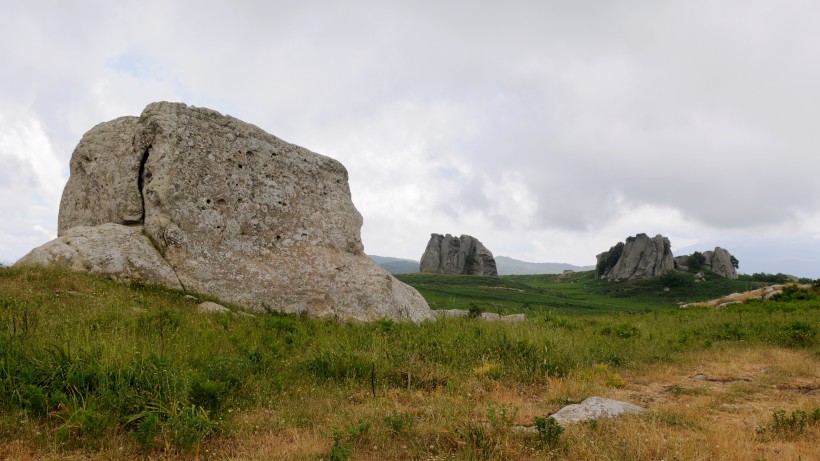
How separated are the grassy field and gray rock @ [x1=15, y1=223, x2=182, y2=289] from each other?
1.02 meters

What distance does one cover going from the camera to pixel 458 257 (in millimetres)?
149000

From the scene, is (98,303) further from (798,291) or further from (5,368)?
(798,291)

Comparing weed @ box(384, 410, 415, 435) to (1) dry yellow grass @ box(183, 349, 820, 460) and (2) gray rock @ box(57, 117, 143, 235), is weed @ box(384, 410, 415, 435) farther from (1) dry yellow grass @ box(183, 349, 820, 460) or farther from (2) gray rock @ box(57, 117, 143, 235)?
(2) gray rock @ box(57, 117, 143, 235)

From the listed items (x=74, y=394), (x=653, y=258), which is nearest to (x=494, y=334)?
(x=74, y=394)

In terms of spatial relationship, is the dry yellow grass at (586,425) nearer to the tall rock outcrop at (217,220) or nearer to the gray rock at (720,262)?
the tall rock outcrop at (217,220)

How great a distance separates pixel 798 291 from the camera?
30219mm

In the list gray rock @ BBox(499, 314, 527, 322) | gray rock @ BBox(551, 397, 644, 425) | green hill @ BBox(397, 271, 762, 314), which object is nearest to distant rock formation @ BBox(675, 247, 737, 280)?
green hill @ BBox(397, 271, 762, 314)

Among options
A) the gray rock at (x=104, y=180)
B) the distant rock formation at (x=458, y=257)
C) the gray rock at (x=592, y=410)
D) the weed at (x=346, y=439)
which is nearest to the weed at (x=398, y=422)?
the weed at (x=346, y=439)

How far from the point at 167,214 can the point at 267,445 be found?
12576mm

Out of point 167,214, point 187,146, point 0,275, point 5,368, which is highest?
point 187,146

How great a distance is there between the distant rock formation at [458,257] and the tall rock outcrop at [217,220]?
128m

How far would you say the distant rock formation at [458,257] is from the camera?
480 feet

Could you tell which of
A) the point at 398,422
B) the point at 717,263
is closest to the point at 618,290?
the point at 717,263

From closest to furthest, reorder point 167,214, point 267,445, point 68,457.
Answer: point 68,457
point 267,445
point 167,214
